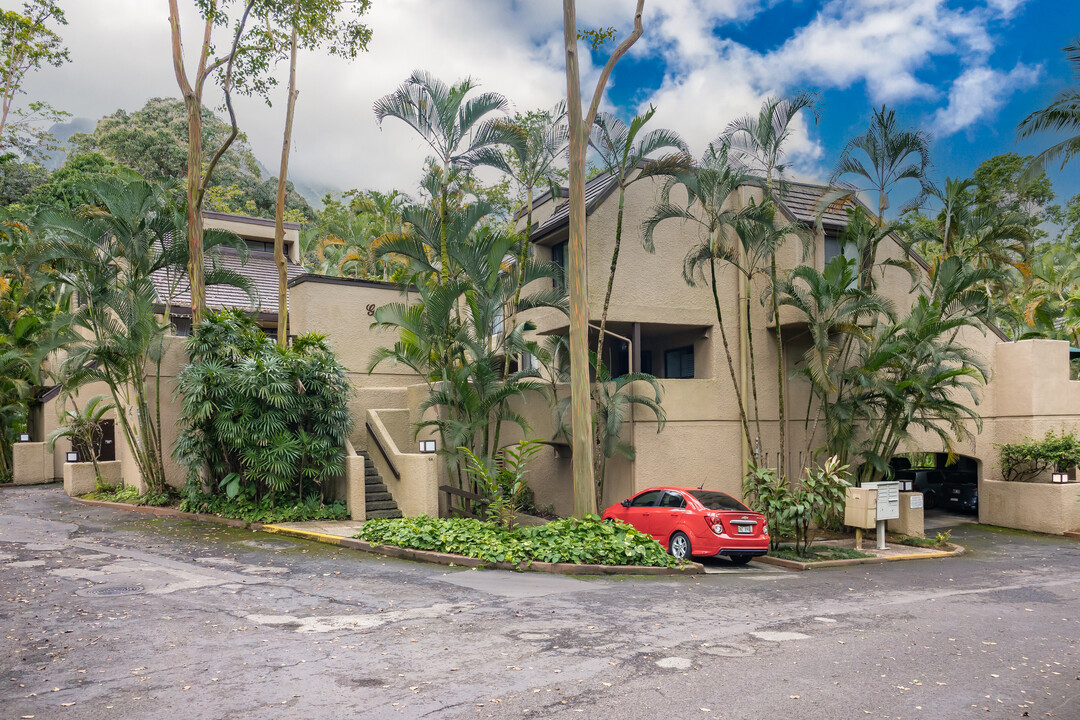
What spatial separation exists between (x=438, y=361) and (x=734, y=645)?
11.4 metres

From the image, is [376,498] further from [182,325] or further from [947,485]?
[947,485]

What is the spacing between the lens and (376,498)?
1889cm

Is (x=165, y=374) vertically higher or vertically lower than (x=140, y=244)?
lower

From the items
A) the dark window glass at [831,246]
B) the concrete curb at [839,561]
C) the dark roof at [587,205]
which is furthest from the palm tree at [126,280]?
the dark window glass at [831,246]

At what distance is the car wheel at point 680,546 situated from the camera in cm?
1492

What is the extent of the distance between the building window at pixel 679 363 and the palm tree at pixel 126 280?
11826 millimetres

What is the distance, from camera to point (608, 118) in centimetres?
1772

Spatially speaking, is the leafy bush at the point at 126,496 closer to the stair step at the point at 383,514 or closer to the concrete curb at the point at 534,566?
the stair step at the point at 383,514

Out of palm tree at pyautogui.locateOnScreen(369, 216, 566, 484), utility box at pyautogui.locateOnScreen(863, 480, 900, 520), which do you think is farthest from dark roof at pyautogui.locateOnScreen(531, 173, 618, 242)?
utility box at pyautogui.locateOnScreen(863, 480, 900, 520)

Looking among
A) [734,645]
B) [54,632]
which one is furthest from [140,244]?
[734,645]

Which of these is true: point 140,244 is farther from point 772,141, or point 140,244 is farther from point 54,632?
point 772,141

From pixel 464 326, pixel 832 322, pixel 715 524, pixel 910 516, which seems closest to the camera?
pixel 715 524

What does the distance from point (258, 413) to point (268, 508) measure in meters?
2.13

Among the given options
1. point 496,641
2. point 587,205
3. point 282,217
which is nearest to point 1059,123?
point 587,205
